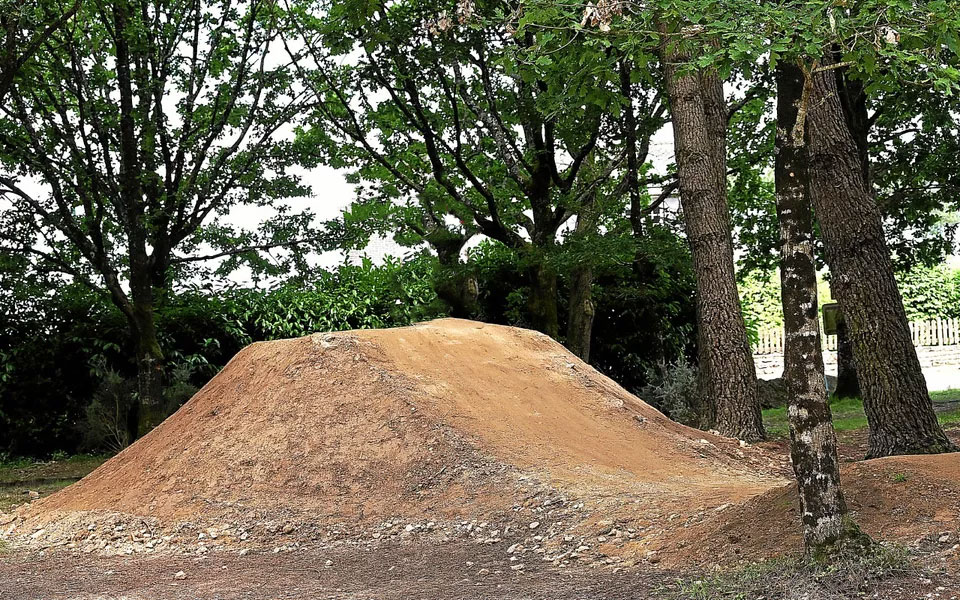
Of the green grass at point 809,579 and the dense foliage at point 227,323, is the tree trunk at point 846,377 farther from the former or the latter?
the green grass at point 809,579

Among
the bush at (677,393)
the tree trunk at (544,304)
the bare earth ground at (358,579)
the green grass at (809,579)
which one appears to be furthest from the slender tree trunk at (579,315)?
the green grass at (809,579)

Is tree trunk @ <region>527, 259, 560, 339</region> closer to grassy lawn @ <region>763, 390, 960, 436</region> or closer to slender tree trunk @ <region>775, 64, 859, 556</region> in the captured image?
grassy lawn @ <region>763, 390, 960, 436</region>

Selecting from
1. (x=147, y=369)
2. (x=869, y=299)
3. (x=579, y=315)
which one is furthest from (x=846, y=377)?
(x=147, y=369)

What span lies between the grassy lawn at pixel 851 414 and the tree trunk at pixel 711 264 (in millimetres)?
867

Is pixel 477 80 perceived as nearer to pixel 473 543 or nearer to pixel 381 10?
pixel 381 10

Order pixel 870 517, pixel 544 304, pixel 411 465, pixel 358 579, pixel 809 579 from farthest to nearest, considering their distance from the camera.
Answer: pixel 544 304 → pixel 411 465 → pixel 358 579 → pixel 870 517 → pixel 809 579

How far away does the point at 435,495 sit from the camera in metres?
7.71

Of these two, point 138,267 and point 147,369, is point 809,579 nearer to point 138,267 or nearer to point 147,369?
point 147,369

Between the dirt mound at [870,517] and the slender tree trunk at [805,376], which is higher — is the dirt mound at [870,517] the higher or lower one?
the lower one

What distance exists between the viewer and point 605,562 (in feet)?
18.7

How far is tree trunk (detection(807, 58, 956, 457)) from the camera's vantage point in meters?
7.61

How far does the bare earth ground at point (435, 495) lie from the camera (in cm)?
536

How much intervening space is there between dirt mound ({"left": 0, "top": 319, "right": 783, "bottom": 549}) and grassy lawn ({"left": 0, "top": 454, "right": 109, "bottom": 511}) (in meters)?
1.39

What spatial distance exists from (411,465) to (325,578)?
2224 mm
